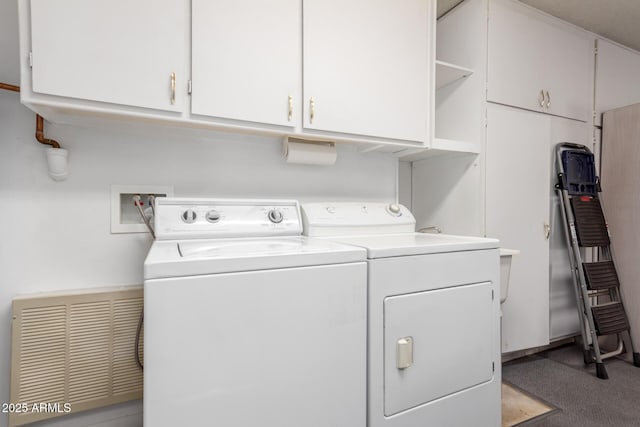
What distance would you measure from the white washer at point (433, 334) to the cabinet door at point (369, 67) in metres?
0.68

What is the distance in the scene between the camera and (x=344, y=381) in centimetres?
101

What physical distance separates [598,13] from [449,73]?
1.29 metres

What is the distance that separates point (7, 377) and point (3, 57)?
131cm

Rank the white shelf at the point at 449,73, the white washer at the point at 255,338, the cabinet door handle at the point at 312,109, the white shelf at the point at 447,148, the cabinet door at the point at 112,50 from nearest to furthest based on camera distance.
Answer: the white washer at the point at 255,338, the cabinet door at the point at 112,50, the cabinet door handle at the point at 312,109, the white shelf at the point at 447,148, the white shelf at the point at 449,73

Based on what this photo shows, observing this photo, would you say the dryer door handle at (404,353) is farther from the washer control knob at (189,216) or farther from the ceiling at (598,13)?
the ceiling at (598,13)

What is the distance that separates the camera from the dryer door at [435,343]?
42.7 inches

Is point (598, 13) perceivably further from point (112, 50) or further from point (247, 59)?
point (112, 50)

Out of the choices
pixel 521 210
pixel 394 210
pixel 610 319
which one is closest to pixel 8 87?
pixel 394 210

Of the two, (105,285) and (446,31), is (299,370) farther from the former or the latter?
(446,31)

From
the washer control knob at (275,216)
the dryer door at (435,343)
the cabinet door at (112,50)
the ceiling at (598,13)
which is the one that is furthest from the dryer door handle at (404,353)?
the ceiling at (598,13)

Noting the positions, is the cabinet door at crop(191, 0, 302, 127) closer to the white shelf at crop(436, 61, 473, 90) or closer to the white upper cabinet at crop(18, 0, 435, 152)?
the white upper cabinet at crop(18, 0, 435, 152)

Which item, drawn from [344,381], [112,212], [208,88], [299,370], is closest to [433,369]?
[344,381]

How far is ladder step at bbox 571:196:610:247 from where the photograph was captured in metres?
2.20

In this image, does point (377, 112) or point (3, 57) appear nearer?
point (3, 57)
